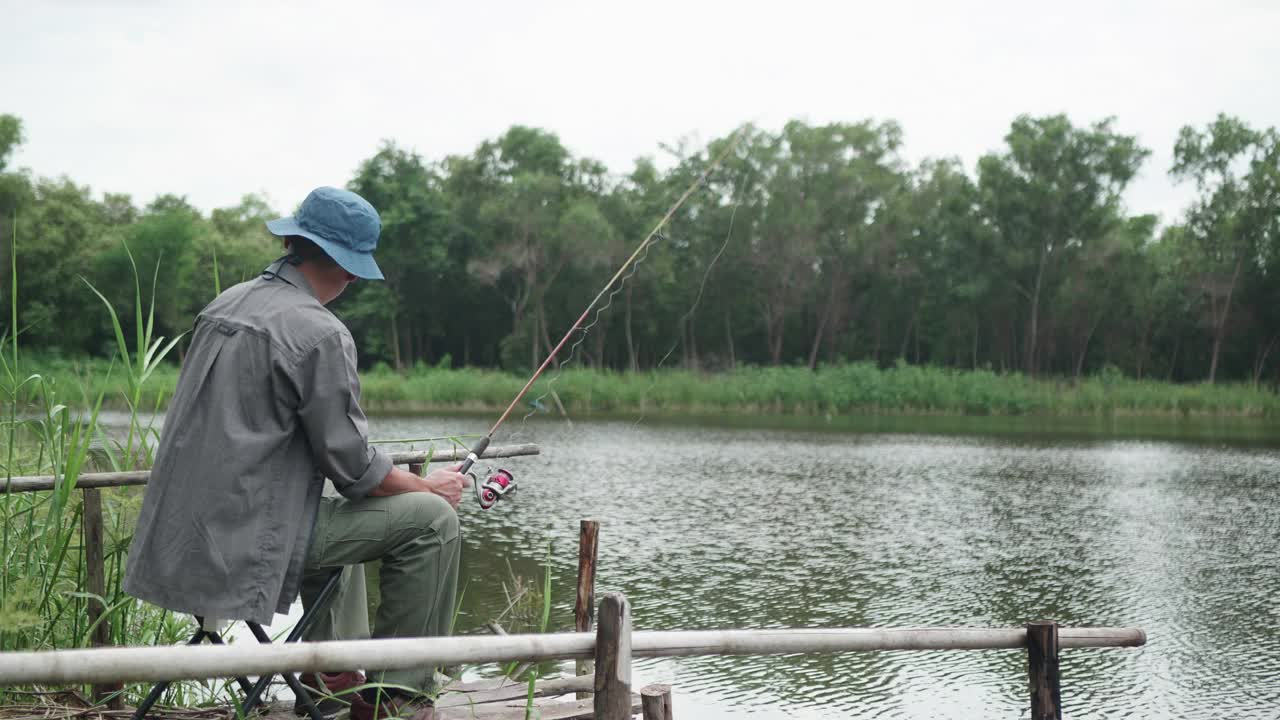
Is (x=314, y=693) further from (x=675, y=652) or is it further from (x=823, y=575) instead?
(x=823, y=575)

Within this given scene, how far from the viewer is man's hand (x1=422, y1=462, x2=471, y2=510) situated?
2984 millimetres

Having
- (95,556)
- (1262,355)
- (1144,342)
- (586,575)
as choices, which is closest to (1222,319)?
(1262,355)

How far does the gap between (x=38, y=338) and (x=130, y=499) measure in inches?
1332

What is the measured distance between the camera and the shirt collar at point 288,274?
277cm

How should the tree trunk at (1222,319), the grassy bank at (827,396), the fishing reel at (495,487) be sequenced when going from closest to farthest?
the fishing reel at (495,487) < the grassy bank at (827,396) < the tree trunk at (1222,319)

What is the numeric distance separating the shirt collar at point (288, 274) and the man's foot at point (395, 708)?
1.11 metres

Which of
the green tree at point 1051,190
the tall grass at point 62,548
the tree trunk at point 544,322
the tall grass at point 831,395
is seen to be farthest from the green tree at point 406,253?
the tall grass at point 62,548

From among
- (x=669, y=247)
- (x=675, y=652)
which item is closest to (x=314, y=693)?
(x=675, y=652)

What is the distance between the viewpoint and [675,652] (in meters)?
2.72

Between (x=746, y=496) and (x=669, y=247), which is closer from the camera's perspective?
(x=746, y=496)

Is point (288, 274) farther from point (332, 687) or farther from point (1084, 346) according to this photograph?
point (1084, 346)

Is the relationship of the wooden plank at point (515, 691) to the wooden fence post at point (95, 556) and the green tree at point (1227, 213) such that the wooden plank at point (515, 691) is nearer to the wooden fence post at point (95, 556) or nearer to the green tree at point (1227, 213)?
the wooden fence post at point (95, 556)

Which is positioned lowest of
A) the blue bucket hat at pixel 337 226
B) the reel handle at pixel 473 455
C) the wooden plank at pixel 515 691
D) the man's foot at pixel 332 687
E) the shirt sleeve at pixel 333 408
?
the wooden plank at pixel 515 691

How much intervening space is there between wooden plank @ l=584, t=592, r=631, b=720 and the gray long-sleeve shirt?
0.73 m
